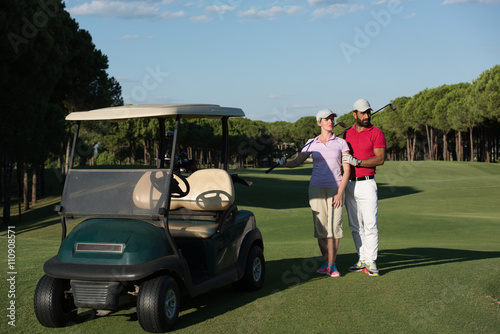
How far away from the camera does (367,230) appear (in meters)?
7.23

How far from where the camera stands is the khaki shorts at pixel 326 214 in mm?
7199

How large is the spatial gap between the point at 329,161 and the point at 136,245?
324 centimetres

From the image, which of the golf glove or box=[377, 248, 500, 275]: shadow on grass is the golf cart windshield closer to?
the golf glove

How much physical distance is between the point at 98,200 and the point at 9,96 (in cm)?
2034

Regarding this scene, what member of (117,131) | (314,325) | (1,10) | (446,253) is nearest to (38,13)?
(1,10)

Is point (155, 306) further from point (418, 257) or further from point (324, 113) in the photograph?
point (418, 257)

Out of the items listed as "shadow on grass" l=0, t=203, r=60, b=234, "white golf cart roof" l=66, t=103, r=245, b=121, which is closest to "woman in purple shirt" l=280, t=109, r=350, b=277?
"white golf cart roof" l=66, t=103, r=245, b=121

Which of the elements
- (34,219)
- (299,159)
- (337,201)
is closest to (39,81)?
(34,219)

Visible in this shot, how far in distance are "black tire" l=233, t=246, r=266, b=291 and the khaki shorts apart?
3.33 ft

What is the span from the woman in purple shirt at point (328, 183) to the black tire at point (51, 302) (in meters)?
3.49

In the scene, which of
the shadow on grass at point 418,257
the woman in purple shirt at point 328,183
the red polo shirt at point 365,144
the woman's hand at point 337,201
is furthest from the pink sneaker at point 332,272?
the red polo shirt at point 365,144

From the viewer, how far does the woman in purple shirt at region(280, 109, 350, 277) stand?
711cm

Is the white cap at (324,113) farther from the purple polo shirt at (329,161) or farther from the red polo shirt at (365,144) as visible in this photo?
the red polo shirt at (365,144)

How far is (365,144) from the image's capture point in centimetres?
732
